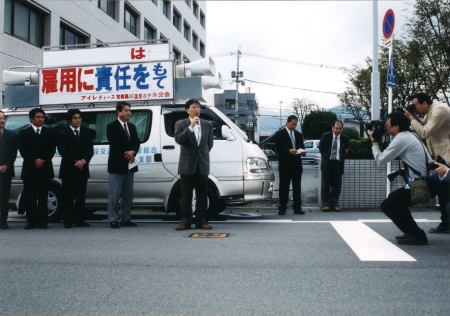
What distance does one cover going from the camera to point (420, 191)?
539cm

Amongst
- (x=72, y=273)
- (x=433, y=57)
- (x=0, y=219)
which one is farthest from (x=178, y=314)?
(x=433, y=57)

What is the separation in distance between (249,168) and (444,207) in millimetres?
2949

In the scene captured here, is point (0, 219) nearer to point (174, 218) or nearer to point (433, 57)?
point (174, 218)

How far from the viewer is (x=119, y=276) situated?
175 inches

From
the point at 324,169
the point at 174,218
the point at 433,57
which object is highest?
the point at 433,57

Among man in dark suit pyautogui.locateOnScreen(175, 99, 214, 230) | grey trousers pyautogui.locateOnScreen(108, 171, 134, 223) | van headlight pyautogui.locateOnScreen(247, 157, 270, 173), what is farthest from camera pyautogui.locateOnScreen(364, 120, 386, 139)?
grey trousers pyautogui.locateOnScreen(108, 171, 134, 223)

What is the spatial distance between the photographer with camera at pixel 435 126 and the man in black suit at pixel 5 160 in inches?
222

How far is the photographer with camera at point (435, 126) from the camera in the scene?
20.6 ft

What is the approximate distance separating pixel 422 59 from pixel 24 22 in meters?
18.0

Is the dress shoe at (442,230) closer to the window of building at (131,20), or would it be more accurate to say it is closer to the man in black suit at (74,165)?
the man in black suit at (74,165)

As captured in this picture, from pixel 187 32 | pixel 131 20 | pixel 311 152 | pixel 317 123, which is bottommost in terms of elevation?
pixel 311 152

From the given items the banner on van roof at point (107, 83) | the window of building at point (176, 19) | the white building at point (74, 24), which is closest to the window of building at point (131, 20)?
the white building at point (74, 24)

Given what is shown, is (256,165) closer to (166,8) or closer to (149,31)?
Answer: (149,31)

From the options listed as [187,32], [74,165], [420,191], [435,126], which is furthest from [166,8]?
[420,191]
